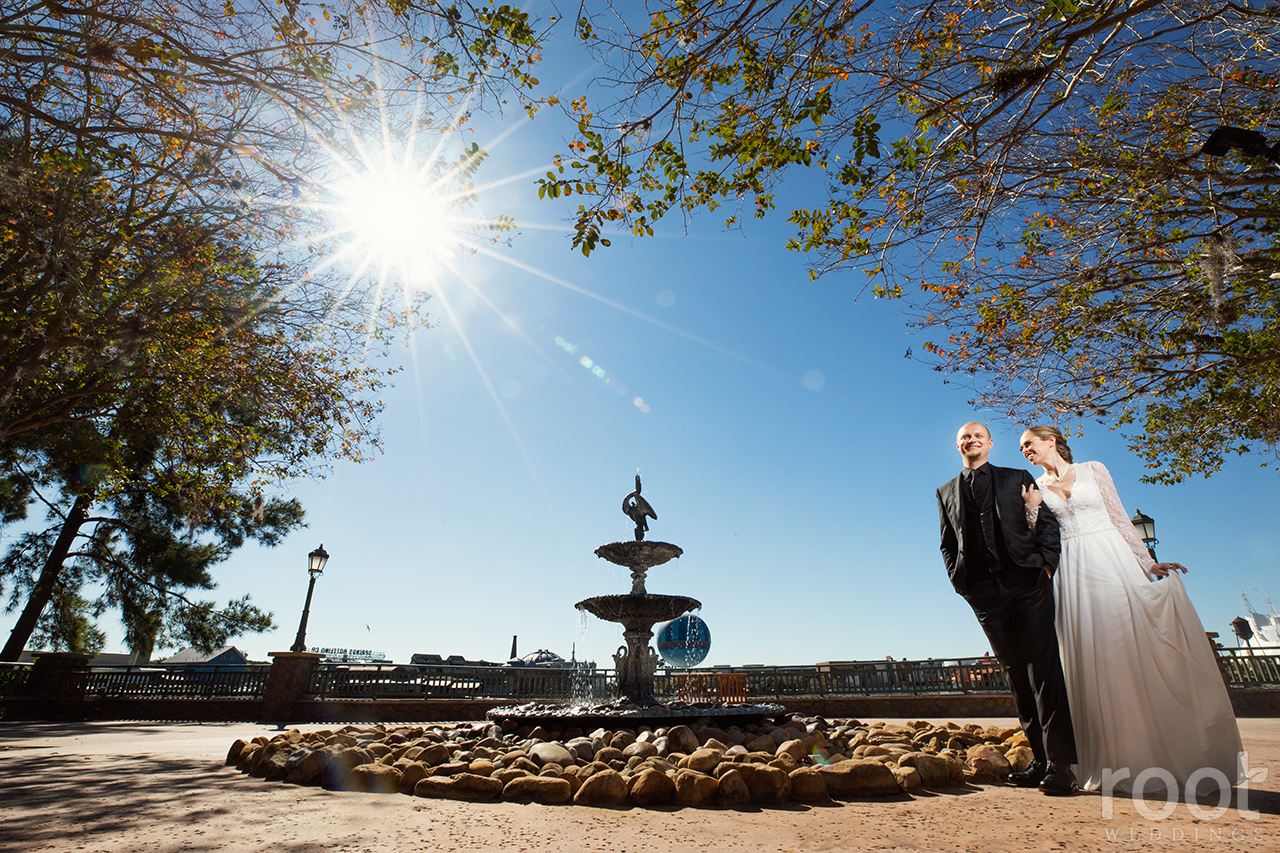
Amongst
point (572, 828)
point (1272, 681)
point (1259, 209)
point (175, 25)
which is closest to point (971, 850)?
point (572, 828)

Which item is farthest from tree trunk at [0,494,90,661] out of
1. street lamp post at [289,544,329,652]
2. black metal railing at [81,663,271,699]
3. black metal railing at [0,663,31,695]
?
street lamp post at [289,544,329,652]

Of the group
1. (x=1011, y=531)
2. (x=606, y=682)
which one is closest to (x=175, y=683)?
(x=606, y=682)

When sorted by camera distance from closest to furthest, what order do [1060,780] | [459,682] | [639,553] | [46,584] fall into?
[1060,780]
[639,553]
[459,682]
[46,584]

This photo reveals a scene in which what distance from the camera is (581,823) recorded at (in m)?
2.95

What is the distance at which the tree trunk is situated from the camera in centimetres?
1658

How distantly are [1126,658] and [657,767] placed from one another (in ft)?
9.69

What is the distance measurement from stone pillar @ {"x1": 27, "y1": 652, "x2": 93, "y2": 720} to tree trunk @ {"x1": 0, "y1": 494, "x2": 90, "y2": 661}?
12.9ft

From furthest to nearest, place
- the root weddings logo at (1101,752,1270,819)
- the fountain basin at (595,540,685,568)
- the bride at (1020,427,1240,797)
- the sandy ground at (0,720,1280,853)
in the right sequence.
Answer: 1. the fountain basin at (595,540,685,568)
2. the bride at (1020,427,1240,797)
3. the root weddings logo at (1101,752,1270,819)
4. the sandy ground at (0,720,1280,853)

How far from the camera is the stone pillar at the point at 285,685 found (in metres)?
12.8

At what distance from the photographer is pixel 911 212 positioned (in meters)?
6.28

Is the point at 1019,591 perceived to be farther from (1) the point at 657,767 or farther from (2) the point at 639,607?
(2) the point at 639,607

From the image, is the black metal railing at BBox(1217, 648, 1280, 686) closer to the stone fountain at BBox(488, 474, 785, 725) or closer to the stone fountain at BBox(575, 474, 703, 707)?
the stone fountain at BBox(488, 474, 785, 725)

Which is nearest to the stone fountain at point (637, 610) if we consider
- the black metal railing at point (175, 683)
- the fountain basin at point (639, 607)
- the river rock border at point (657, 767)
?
the fountain basin at point (639, 607)

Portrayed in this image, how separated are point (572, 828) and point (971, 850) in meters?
1.77
